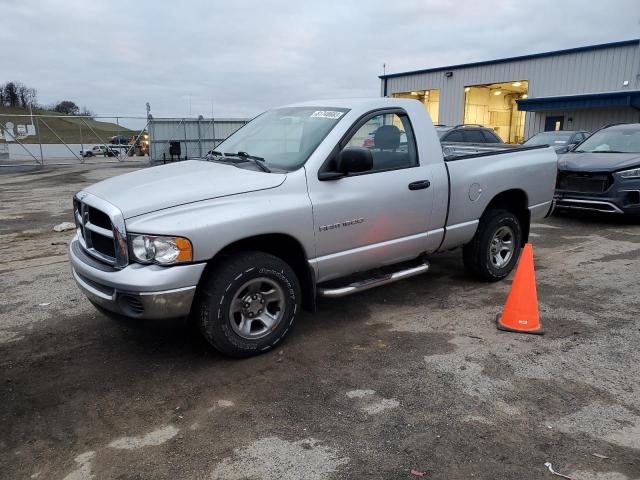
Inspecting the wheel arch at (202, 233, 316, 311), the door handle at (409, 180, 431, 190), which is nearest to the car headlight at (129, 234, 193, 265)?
the wheel arch at (202, 233, 316, 311)

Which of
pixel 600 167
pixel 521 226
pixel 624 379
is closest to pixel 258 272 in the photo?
pixel 624 379

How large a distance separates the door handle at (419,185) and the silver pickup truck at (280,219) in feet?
0.04

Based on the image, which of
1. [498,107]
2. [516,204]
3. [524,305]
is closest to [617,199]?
[516,204]

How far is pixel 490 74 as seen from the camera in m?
29.4

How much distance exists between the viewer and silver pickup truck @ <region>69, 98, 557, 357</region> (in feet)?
11.4

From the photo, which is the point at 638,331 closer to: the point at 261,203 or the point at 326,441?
the point at 326,441

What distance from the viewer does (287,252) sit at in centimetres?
419

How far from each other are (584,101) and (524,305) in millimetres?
23043

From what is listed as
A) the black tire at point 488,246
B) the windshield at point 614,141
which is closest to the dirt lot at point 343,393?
the black tire at point 488,246

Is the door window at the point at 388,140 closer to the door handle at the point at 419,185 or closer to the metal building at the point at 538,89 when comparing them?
the door handle at the point at 419,185

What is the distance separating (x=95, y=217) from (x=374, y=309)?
2.66m

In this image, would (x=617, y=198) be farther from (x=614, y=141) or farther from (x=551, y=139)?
(x=551, y=139)

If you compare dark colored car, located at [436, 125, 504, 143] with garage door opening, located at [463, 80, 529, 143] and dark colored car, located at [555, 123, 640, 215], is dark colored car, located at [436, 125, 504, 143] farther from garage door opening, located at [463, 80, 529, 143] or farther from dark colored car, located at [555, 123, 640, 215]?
garage door opening, located at [463, 80, 529, 143]

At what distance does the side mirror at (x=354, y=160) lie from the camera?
157 inches
